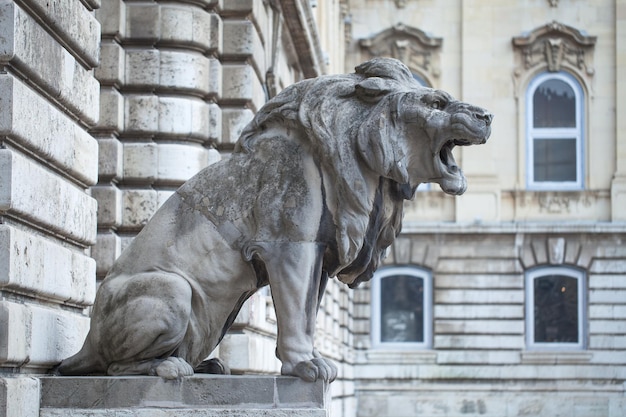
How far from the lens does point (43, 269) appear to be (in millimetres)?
6379

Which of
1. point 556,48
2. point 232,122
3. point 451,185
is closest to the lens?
point 451,185

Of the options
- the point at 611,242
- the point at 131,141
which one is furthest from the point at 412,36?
the point at 131,141

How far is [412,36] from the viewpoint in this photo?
3152cm

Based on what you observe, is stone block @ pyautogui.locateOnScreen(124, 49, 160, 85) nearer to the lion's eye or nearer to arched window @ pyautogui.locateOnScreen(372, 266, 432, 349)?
the lion's eye

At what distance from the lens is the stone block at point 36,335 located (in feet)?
19.1

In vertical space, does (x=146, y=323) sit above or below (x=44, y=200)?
below

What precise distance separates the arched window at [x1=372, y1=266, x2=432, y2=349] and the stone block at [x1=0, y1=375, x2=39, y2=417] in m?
25.3

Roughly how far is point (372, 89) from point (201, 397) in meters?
1.53

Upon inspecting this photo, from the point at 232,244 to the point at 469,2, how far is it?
26538mm

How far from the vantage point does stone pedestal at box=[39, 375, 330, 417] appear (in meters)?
5.80

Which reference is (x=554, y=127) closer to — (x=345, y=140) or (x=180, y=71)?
Answer: (x=180, y=71)

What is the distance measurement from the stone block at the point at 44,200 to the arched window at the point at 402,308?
24.1 metres

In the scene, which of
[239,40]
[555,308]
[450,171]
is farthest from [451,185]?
[555,308]

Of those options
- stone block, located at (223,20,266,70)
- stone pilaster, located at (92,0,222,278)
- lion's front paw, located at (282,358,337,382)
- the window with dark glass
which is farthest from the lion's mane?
the window with dark glass
